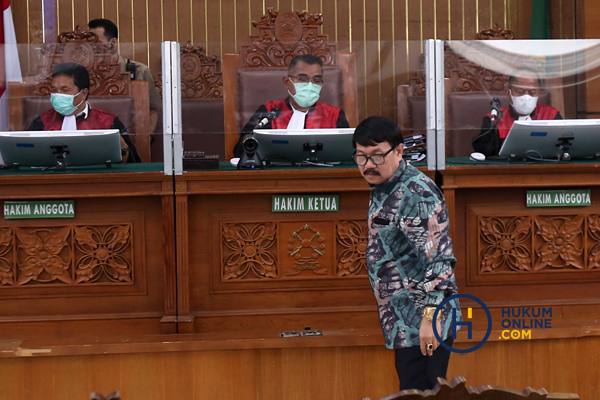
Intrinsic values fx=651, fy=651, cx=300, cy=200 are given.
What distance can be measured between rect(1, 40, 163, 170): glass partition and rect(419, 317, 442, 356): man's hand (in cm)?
143

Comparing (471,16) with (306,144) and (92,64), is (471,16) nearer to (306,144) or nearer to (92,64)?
(306,144)

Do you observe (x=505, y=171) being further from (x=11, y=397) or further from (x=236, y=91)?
(x=11, y=397)

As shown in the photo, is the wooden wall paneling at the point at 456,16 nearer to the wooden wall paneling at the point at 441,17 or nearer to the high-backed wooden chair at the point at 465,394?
the wooden wall paneling at the point at 441,17

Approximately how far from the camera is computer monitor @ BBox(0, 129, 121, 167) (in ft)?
8.63

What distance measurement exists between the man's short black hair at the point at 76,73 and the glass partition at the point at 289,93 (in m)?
0.46

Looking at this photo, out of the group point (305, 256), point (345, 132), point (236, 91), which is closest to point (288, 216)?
point (305, 256)

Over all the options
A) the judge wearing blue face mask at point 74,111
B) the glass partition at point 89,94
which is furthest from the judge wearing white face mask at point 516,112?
the judge wearing blue face mask at point 74,111

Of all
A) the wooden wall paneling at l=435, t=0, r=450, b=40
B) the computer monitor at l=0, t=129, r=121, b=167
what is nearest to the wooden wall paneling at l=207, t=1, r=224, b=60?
the wooden wall paneling at l=435, t=0, r=450, b=40

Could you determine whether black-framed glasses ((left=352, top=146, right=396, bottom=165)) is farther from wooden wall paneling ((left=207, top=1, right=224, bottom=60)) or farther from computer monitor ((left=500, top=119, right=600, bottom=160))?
wooden wall paneling ((left=207, top=1, right=224, bottom=60))

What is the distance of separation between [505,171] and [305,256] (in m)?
0.92

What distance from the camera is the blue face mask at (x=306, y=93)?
9.51ft

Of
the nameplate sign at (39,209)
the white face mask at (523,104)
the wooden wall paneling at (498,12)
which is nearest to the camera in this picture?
the nameplate sign at (39,209)

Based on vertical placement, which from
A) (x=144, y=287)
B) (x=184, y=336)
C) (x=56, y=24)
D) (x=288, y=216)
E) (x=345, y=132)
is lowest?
(x=184, y=336)

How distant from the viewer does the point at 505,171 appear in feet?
9.03
